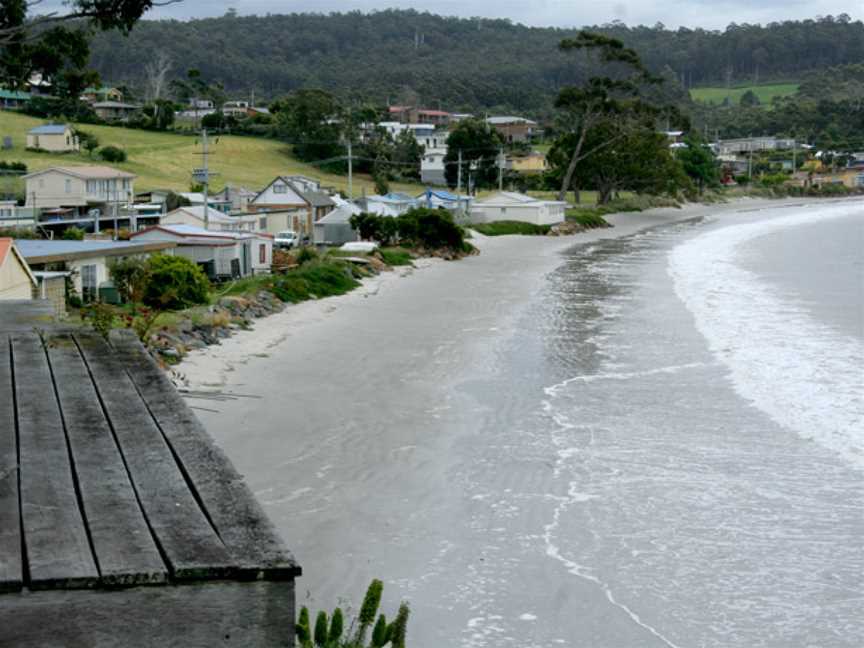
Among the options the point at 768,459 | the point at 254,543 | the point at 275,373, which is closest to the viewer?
the point at 254,543

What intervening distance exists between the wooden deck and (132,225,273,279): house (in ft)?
81.7

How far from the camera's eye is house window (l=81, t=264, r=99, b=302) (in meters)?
23.8

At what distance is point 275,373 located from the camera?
58.4ft

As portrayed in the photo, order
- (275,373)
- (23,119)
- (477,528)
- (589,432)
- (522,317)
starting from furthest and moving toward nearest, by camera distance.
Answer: (23,119), (522,317), (275,373), (589,432), (477,528)

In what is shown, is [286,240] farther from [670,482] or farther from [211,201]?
[670,482]

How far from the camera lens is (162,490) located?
188 inches

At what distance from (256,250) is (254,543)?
97.8 ft

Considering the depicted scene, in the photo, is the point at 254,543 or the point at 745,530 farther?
the point at 745,530

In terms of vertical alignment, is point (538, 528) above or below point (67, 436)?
below

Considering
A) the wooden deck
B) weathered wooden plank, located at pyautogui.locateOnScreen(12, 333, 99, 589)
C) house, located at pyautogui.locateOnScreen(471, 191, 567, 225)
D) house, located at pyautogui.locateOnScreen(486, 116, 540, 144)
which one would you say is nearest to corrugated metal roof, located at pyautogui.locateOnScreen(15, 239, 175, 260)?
weathered wooden plank, located at pyautogui.locateOnScreen(12, 333, 99, 589)

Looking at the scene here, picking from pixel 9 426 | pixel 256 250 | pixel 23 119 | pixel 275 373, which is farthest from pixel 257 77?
pixel 9 426

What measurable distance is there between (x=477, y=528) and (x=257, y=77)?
177m

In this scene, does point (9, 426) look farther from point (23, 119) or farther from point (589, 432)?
point (23, 119)

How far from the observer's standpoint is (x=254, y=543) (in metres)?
4.12
